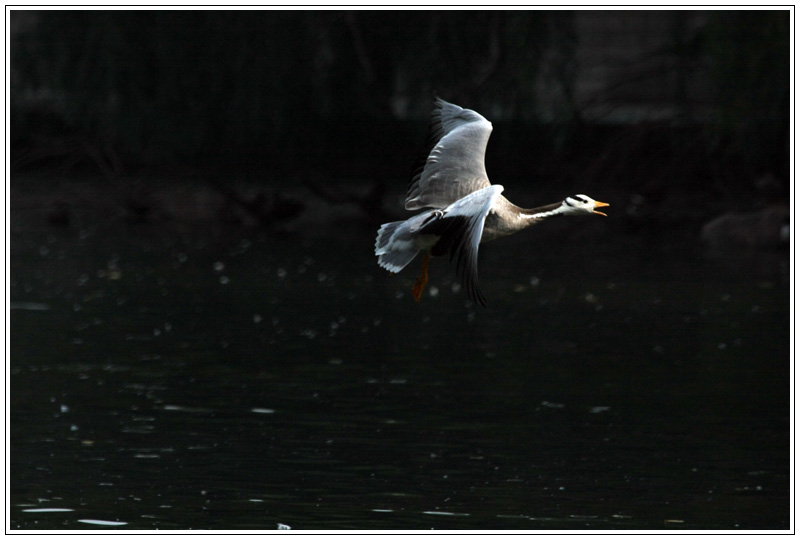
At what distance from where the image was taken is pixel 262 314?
69.8 ft

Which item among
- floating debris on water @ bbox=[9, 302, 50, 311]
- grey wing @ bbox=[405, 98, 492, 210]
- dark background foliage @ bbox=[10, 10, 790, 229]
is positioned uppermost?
dark background foliage @ bbox=[10, 10, 790, 229]

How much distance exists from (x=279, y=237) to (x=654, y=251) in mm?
6191

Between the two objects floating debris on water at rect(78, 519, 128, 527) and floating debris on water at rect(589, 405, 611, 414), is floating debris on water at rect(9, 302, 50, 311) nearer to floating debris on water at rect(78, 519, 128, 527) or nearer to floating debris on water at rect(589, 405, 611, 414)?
floating debris on water at rect(589, 405, 611, 414)

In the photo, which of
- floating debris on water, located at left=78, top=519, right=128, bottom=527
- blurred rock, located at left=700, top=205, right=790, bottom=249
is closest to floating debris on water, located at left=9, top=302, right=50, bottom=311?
floating debris on water, located at left=78, top=519, right=128, bottom=527

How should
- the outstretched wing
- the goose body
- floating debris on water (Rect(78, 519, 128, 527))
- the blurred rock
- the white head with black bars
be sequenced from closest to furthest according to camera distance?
the outstretched wing, the goose body, the white head with black bars, floating debris on water (Rect(78, 519, 128, 527)), the blurred rock

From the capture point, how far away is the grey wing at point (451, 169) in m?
10.6

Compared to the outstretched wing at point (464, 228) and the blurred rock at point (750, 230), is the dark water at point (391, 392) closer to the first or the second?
the blurred rock at point (750, 230)

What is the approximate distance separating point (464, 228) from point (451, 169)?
119cm

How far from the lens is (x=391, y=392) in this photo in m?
16.8

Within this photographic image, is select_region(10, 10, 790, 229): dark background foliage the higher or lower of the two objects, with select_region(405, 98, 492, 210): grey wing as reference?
higher

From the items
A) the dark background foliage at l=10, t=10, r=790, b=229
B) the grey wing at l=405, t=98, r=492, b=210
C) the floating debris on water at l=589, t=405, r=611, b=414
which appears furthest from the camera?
the dark background foliage at l=10, t=10, r=790, b=229

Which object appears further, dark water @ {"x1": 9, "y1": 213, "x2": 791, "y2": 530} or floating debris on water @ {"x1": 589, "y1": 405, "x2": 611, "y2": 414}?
floating debris on water @ {"x1": 589, "y1": 405, "x2": 611, "y2": 414}

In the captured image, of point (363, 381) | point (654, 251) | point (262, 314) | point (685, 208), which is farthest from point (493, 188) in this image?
point (685, 208)

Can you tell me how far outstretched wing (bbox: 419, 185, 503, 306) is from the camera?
30.6 feet
